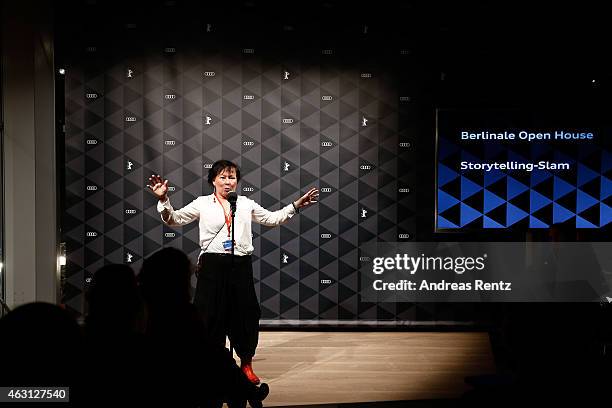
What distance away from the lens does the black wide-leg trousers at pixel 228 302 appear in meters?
4.36

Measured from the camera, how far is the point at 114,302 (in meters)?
2.06

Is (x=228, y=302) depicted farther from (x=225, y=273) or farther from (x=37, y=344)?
(x=37, y=344)

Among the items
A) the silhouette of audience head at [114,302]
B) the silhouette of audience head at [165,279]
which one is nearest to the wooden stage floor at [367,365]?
the silhouette of audience head at [165,279]

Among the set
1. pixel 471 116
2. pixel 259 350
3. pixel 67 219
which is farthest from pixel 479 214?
pixel 67 219

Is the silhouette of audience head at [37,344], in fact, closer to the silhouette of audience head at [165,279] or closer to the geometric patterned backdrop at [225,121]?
the silhouette of audience head at [165,279]

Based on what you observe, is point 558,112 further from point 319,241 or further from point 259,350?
point 259,350

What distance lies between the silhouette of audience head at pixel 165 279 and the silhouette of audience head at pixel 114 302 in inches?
15.4

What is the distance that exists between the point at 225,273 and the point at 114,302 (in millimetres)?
2366

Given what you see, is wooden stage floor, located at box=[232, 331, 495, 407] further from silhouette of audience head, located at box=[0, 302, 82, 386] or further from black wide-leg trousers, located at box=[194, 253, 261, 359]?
silhouette of audience head, located at box=[0, 302, 82, 386]

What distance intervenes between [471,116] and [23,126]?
13.1 ft

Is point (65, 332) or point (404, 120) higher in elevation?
point (404, 120)

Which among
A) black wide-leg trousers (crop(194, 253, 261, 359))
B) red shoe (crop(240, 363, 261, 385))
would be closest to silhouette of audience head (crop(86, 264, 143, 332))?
black wide-leg trousers (crop(194, 253, 261, 359))

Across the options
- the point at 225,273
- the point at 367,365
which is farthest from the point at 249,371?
the point at 367,365

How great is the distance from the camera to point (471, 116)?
6.25 meters
